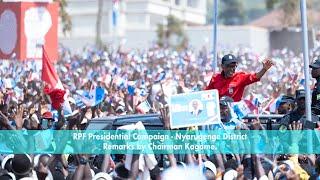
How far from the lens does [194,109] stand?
9695mm

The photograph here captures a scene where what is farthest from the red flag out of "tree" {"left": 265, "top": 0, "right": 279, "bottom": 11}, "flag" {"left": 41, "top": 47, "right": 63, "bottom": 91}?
"tree" {"left": 265, "top": 0, "right": 279, "bottom": 11}

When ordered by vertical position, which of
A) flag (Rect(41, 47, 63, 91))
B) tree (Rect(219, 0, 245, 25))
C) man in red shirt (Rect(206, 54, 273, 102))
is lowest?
man in red shirt (Rect(206, 54, 273, 102))

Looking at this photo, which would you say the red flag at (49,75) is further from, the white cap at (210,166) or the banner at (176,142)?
the white cap at (210,166)

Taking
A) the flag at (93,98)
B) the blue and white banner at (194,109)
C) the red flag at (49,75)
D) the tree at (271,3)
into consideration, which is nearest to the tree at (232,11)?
the tree at (271,3)

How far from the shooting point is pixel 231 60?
11484mm

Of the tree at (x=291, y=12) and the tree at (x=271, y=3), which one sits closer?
the tree at (x=291, y=12)

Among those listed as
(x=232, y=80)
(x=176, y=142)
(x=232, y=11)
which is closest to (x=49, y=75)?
(x=232, y=80)

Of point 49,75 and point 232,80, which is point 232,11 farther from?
point 232,80

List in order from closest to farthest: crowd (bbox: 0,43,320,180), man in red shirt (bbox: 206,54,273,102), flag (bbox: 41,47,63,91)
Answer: crowd (bbox: 0,43,320,180)
man in red shirt (bbox: 206,54,273,102)
flag (bbox: 41,47,63,91)

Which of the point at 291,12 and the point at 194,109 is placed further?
the point at 291,12

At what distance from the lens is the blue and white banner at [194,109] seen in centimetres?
960

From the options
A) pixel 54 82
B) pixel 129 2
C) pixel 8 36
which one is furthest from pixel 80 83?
pixel 129 2

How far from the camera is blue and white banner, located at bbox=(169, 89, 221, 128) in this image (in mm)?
9602

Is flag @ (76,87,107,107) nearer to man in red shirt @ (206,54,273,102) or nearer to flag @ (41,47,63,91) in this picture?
flag @ (41,47,63,91)
